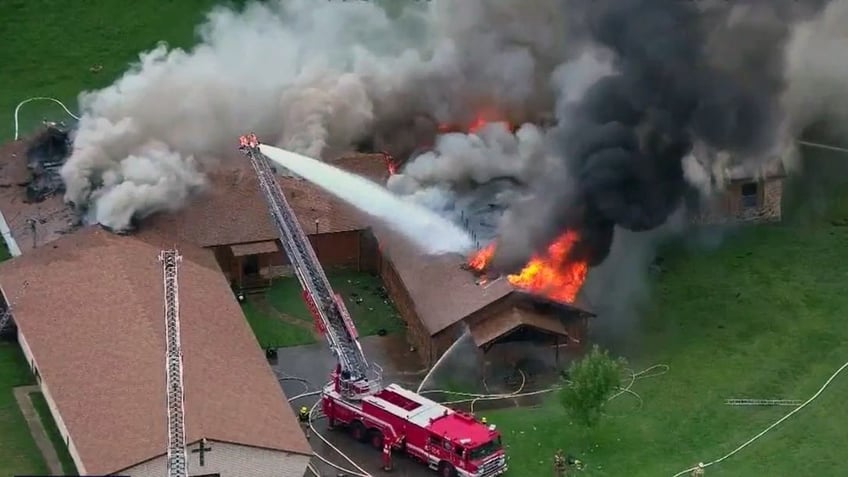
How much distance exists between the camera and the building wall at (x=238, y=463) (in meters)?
36.5

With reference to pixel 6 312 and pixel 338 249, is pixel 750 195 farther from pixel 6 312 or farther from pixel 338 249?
pixel 6 312

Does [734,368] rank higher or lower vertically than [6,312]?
lower

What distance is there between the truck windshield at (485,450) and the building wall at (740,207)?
16.6m

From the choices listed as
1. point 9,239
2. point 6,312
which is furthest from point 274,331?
point 9,239

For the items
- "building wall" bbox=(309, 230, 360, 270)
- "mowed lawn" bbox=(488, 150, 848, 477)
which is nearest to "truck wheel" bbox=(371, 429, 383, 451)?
"mowed lawn" bbox=(488, 150, 848, 477)

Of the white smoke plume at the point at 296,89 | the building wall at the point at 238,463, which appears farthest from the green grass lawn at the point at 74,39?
the building wall at the point at 238,463

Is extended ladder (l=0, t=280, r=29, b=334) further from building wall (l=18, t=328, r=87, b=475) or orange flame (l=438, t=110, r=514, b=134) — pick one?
orange flame (l=438, t=110, r=514, b=134)

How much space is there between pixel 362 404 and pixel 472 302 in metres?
5.30

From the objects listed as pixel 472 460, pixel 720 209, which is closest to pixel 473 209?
pixel 720 209

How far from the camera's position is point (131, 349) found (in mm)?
41000

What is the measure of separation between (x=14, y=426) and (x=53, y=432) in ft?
3.69

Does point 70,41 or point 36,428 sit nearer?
point 36,428

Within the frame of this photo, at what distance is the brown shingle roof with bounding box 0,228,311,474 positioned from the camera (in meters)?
37.6

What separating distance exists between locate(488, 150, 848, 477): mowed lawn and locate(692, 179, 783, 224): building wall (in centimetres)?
61
